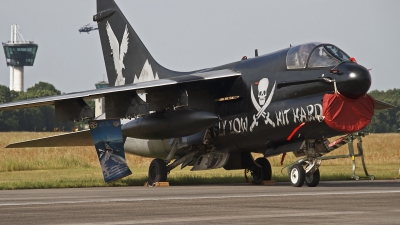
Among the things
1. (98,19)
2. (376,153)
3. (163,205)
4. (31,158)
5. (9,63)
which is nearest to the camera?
(163,205)

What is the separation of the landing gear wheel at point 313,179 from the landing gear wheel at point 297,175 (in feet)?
0.89

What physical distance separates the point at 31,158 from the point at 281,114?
20549 millimetres

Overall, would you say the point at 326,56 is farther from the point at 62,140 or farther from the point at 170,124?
the point at 62,140

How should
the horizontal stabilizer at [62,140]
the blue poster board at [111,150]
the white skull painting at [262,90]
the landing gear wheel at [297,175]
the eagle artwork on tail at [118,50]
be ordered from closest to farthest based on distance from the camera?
the landing gear wheel at [297,175], the white skull painting at [262,90], the blue poster board at [111,150], the horizontal stabilizer at [62,140], the eagle artwork on tail at [118,50]

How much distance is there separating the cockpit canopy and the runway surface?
3.77 m

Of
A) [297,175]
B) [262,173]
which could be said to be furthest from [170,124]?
[297,175]

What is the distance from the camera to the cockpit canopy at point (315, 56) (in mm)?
17373

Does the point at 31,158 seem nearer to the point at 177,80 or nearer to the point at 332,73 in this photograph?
the point at 177,80

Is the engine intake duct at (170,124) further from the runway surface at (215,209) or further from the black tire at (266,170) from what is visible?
the runway surface at (215,209)

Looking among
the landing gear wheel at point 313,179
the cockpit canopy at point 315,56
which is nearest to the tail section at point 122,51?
the cockpit canopy at point 315,56

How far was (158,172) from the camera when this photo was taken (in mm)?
20547

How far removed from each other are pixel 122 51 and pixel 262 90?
6736mm

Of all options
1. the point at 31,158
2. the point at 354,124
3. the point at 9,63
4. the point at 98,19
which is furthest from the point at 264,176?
the point at 9,63

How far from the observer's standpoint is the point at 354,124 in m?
17.1
